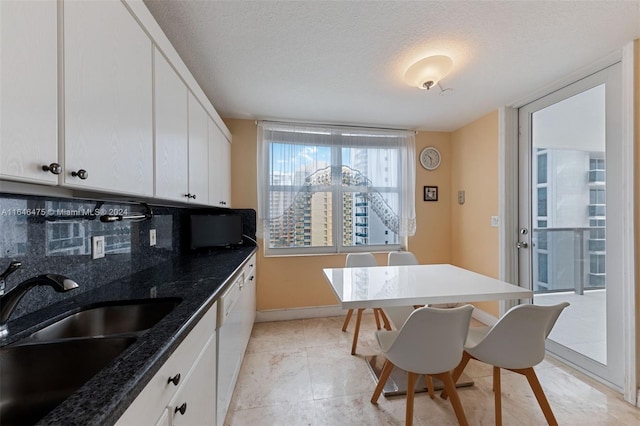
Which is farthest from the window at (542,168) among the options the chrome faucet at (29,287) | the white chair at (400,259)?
the chrome faucet at (29,287)

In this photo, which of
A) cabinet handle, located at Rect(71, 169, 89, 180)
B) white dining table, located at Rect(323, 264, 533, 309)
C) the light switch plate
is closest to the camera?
cabinet handle, located at Rect(71, 169, 89, 180)

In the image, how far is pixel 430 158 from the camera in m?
3.48

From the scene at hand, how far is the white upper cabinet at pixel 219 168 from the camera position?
2191 millimetres

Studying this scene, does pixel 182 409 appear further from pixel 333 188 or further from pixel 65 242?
pixel 333 188

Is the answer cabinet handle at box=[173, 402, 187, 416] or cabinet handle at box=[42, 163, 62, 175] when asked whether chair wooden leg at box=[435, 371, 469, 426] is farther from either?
Answer: cabinet handle at box=[42, 163, 62, 175]

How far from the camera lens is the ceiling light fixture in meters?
1.73

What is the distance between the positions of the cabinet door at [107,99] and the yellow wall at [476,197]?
10.3 ft

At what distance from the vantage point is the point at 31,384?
0.75 meters

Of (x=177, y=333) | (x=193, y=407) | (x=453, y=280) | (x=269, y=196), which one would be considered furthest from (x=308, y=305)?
(x=177, y=333)

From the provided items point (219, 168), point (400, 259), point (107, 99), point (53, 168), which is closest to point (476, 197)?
point (400, 259)

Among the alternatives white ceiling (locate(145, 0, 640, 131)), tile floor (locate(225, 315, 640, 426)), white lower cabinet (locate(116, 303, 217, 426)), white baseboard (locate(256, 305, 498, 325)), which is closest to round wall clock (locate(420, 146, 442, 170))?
white ceiling (locate(145, 0, 640, 131))

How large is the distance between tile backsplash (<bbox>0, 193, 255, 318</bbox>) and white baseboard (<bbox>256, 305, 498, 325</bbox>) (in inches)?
61.5

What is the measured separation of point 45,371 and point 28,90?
0.79 m

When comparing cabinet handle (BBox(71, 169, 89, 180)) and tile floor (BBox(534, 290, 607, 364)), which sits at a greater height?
cabinet handle (BBox(71, 169, 89, 180))
